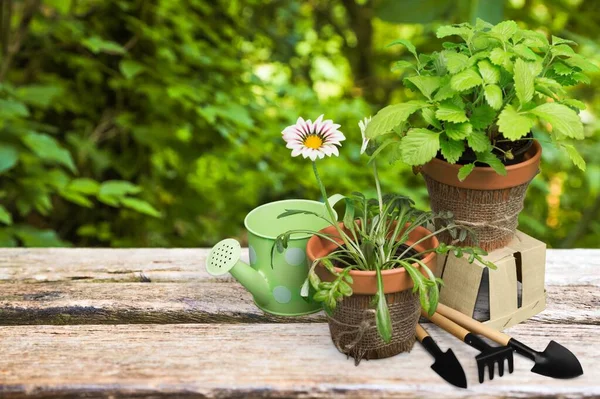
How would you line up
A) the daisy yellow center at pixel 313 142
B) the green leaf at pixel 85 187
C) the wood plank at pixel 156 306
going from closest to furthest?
the daisy yellow center at pixel 313 142 < the wood plank at pixel 156 306 < the green leaf at pixel 85 187

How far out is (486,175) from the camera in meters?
0.95

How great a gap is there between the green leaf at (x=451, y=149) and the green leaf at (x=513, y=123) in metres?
0.07

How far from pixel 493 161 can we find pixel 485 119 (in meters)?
0.06

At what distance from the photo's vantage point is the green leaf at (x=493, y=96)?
0.85 meters

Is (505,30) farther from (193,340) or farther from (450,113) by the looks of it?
(193,340)

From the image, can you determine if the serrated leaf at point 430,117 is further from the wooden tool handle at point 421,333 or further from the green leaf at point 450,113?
the wooden tool handle at point 421,333

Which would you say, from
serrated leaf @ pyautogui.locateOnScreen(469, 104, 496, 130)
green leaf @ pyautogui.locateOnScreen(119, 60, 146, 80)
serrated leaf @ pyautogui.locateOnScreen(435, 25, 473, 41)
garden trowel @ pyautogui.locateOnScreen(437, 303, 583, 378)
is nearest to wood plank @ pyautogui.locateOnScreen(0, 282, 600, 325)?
garden trowel @ pyautogui.locateOnScreen(437, 303, 583, 378)

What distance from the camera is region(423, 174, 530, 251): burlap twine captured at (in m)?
0.97

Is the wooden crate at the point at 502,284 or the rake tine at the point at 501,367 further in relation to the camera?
the wooden crate at the point at 502,284

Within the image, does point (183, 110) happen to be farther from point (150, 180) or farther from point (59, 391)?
point (59, 391)

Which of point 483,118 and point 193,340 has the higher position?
point 483,118

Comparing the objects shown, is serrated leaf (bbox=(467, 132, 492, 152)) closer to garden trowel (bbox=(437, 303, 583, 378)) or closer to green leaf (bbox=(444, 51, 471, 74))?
green leaf (bbox=(444, 51, 471, 74))

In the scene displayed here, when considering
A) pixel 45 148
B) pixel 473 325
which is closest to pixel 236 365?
pixel 473 325

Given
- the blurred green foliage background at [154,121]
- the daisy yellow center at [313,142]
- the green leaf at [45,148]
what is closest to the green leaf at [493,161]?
the daisy yellow center at [313,142]
